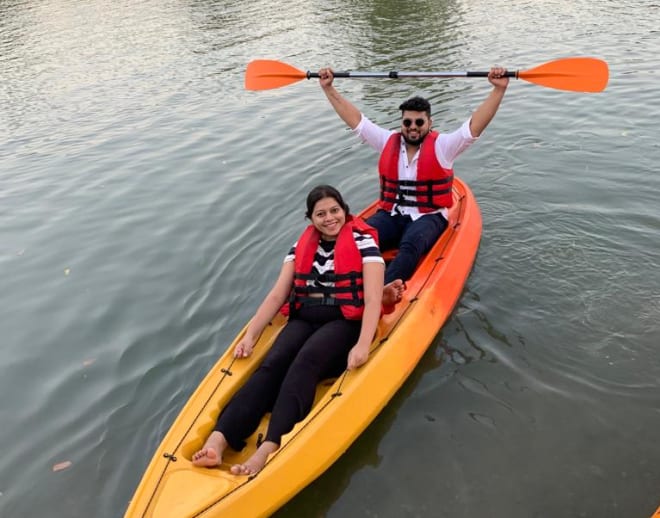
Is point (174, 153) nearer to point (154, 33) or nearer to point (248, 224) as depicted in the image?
point (248, 224)

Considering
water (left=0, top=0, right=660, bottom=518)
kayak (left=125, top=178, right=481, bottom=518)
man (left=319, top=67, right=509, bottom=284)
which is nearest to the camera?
kayak (left=125, top=178, right=481, bottom=518)

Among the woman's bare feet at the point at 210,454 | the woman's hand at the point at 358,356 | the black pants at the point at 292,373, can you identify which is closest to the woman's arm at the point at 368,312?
the woman's hand at the point at 358,356

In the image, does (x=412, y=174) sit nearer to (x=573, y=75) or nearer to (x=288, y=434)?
(x=573, y=75)

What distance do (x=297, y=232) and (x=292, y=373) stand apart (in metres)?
3.00

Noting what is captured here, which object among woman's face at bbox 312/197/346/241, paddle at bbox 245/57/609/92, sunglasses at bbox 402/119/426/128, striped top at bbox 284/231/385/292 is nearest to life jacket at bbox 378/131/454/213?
sunglasses at bbox 402/119/426/128

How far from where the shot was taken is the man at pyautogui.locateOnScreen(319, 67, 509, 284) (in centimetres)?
455

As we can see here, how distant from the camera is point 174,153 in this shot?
878 cm

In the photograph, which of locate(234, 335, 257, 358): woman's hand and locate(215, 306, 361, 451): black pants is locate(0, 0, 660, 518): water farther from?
locate(234, 335, 257, 358): woman's hand

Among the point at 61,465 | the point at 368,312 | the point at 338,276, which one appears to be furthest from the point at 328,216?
the point at 61,465

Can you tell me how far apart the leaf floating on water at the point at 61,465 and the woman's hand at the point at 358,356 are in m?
1.84

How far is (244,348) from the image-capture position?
359 cm

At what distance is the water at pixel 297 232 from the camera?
325 cm

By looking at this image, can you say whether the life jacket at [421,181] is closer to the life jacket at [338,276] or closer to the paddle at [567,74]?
the paddle at [567,74]

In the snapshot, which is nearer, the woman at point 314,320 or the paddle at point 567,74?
the woman at point 314,320
